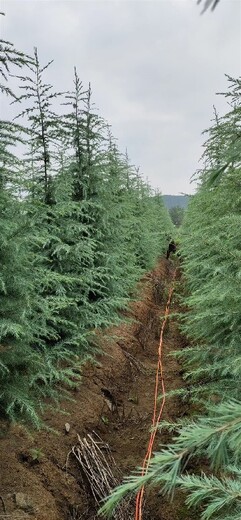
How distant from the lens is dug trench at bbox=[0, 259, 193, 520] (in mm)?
4133

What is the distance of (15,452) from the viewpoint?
14.7 ft

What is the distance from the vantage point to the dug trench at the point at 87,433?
163 inches

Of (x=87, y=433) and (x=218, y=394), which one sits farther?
(x=87, y=433)

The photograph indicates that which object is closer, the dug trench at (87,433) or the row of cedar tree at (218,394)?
the row of cedar tree at (218,394)

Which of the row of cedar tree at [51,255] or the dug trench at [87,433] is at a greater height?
the row of cedar tree at [51,255]

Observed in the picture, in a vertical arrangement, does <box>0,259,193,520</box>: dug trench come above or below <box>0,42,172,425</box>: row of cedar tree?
below

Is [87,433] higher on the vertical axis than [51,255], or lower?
lower

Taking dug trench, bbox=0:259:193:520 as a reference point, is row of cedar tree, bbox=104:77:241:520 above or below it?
above

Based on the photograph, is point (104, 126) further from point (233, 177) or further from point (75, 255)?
point (233, 177)

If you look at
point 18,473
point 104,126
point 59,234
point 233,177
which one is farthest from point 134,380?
point 104,126

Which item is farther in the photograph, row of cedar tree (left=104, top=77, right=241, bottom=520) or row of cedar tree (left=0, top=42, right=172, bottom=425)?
row of cedar tree (left=0, top=42, right=172, bottom=425)

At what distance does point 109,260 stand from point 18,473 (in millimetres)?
4080

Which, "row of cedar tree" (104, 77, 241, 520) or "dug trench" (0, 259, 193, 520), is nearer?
"row of cedar tree" (104, 77, 241, 520)

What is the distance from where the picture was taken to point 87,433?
542 centimetres
